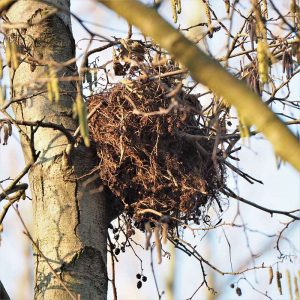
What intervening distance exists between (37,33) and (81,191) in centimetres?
72

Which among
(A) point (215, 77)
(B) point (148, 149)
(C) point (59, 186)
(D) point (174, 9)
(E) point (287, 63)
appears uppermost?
(D) point (174, 9)

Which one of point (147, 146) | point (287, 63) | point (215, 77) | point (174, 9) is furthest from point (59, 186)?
point (215, 77)

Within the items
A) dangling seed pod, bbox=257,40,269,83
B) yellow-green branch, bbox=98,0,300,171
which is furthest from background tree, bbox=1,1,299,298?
yellow-green branch, bbox=98,0,300,171

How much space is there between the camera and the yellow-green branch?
7.09ft

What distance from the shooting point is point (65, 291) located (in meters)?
3.10

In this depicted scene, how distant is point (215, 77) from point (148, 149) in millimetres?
1455

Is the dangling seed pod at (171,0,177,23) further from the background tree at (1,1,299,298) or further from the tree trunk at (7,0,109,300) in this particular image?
the tree trunk at (7,0,109,300)

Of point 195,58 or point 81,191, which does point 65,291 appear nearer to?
point 81,191

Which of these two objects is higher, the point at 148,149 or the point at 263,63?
the point at 148,149

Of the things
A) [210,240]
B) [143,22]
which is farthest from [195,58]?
[210,240]

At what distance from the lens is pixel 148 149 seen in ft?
12.0

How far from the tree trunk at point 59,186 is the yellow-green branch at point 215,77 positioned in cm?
77

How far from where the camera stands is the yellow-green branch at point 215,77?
216 centimetres

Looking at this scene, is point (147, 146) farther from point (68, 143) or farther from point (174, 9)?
point (174, 9)
